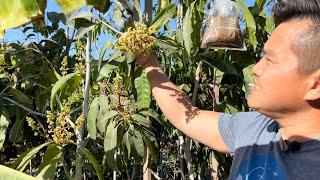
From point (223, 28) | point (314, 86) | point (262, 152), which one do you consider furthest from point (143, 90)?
point (314, 86)

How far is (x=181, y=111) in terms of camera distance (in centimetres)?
178

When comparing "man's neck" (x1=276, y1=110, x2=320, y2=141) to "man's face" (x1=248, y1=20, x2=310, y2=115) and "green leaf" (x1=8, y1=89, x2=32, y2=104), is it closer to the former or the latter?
"man's face" (x1=248, y1=20, x2=310, y2=115)

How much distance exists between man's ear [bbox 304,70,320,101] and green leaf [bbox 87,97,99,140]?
0.84m

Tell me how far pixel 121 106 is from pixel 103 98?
9 centimetres

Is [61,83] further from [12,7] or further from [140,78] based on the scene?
[12,7]

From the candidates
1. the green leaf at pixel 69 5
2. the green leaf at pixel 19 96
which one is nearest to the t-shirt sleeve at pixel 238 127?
the green leaf at pixel 69 5

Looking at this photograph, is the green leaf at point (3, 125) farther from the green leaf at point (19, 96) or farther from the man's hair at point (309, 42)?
the man's hair at point (309, 42)

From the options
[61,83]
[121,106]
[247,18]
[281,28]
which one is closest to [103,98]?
[121,106]

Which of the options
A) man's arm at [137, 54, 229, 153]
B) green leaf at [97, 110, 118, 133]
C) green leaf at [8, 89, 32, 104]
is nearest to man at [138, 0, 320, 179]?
man's arm at [137, 54, 229, 153]

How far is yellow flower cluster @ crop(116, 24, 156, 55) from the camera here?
4.86 ft

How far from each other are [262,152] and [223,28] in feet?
1.94

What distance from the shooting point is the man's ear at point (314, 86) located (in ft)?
4.32

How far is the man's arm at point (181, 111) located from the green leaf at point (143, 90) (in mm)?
76

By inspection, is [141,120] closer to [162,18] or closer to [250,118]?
[162,18]
